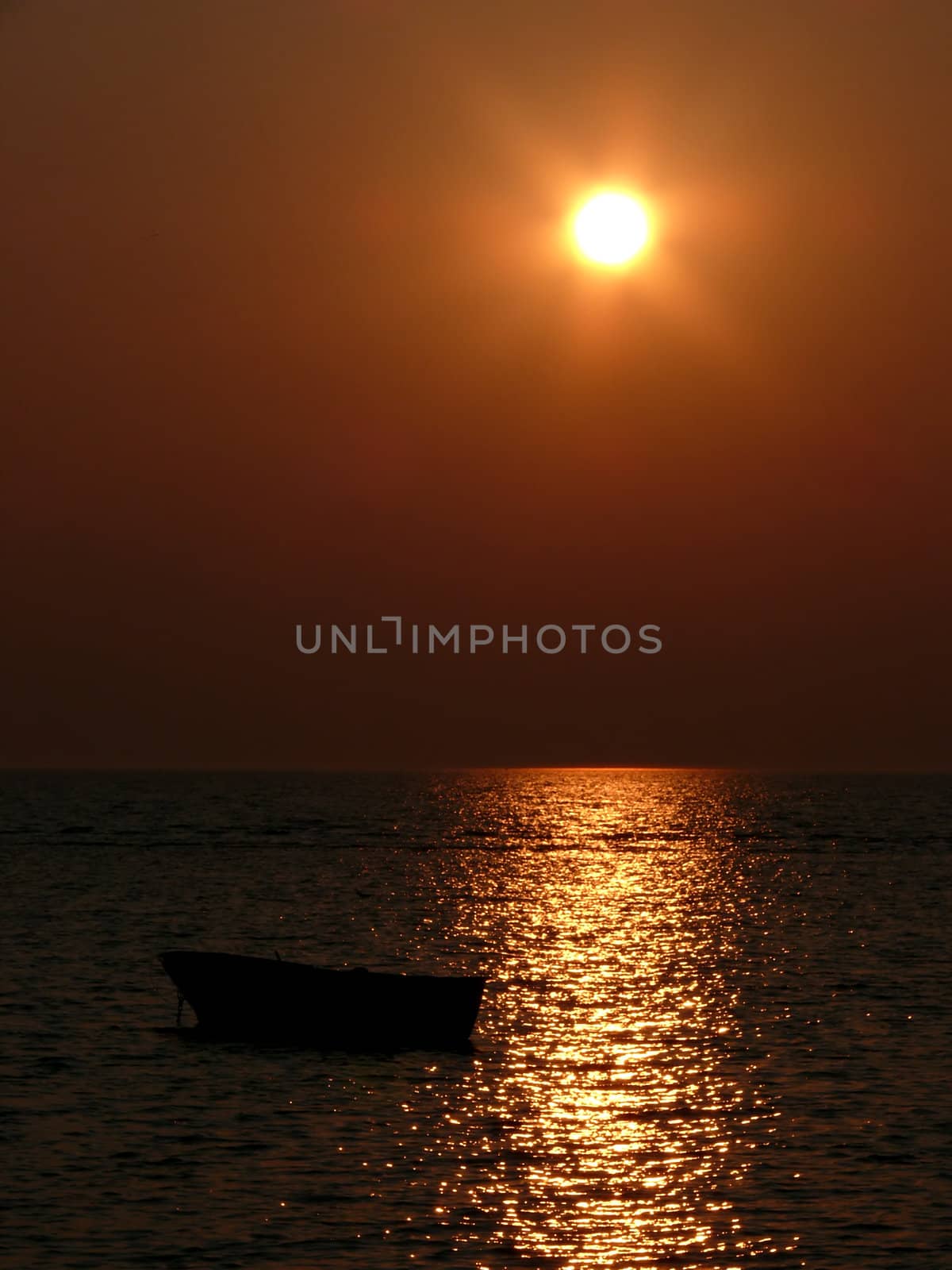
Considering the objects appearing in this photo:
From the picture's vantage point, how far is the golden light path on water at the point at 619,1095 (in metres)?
30.6

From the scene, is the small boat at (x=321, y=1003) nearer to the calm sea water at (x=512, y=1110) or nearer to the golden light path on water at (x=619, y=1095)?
the calm sea water at (x=512, y=1110)

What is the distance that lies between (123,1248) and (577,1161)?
409 inches

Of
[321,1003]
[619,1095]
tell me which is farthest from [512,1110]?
[321,1003]

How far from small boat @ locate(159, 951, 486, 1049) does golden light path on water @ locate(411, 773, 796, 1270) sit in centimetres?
240

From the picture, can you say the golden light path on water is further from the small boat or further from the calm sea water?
the small boat

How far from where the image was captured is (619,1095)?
43.0 meters

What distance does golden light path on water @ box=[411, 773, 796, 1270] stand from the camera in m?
30.6

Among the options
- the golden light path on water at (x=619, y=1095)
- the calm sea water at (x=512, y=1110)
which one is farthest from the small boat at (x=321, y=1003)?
the golden light path on water at (x=619, y=1095)

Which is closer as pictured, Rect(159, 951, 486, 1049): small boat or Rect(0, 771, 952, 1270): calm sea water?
Rect(0, 771, 952, 1270): calm sea water

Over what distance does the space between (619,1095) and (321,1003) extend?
11510 millimetres

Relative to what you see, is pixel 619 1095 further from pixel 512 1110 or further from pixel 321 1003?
pixel 321 1003

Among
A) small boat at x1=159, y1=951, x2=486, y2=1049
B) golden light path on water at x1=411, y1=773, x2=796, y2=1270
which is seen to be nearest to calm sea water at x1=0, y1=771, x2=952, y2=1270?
golden light path on water at x1=411, y1=773, x2=796, y2=1270

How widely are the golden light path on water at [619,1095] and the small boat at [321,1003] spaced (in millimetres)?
2396

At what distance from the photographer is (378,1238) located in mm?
30203
